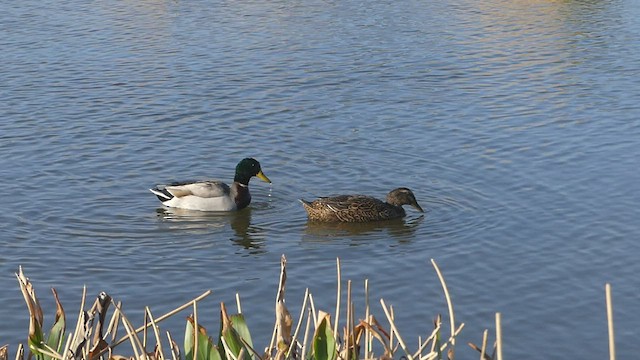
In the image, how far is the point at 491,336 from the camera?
916 cm

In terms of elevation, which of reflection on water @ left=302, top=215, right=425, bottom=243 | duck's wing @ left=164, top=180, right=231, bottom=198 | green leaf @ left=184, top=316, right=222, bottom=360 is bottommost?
reflection on water @ left=302, top=215, right=425, bottom=243

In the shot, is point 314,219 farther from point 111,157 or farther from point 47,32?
point 47,32

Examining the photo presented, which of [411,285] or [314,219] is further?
[314,219]

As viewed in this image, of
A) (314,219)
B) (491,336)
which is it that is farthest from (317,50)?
(491,336)

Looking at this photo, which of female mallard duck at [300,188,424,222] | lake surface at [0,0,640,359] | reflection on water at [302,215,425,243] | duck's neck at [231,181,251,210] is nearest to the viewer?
lake surface at [0,0,640,359]

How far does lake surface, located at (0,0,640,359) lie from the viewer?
1035 cm

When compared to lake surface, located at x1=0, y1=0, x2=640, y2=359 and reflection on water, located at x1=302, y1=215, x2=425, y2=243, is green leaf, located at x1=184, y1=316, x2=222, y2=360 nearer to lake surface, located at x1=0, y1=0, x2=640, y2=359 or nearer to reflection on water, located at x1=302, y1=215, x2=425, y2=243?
lake surface, located at x1=0, y1=0, x2=640, y2=359

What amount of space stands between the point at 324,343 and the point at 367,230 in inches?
297

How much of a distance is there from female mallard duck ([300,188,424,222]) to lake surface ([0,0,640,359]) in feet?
0.45

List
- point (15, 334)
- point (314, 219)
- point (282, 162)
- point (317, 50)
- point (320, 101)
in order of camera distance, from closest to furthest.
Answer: point (15, 334)
point (314, 219)
point (282, 162)
point (320, 101)
point (317, 50)

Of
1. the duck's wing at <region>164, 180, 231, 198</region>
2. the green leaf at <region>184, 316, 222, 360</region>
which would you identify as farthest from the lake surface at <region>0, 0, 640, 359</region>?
the green leaf at <region>184, 316, 222, 360</region>

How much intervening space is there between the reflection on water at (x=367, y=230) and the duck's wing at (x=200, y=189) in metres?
1.25

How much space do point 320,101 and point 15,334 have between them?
358 inches

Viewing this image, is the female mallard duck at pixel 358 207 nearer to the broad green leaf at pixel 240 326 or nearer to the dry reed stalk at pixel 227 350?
the broad green leaf at pixel 240 326
